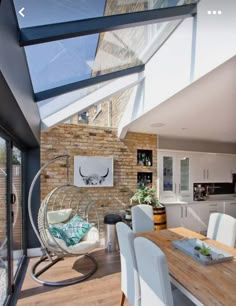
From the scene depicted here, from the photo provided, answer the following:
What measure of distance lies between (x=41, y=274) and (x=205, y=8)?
3.74m

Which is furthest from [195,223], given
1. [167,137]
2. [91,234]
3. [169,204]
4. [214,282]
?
Result: [214,282]

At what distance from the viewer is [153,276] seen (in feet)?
4.84

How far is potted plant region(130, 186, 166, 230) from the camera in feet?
13.9

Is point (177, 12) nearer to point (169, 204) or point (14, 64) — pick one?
point (14, 64)

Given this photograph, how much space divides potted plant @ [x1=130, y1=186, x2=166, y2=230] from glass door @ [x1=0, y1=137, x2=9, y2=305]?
8.41 feet

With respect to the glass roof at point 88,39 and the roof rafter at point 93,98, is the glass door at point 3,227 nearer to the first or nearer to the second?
the glass roof at point 88,39

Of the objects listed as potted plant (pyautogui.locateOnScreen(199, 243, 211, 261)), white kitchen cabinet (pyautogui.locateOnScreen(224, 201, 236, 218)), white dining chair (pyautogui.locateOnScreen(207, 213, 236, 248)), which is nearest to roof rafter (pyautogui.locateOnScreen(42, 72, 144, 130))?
white dining chair (pyautogui.locateOnScreen(207, 213, 236, 248))

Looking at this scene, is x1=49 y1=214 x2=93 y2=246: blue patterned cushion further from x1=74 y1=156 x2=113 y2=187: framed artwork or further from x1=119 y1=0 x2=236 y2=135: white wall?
x1=119 y1=0 x2=236 y2=135: white wall

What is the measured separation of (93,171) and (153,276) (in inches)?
120

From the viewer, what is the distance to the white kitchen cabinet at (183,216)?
16.1 ft

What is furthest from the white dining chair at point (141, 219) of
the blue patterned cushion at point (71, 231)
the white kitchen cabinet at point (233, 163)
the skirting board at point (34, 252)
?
the white kitchen cabinet at point (233, 163)

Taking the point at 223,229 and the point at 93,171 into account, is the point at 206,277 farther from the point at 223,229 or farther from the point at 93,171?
the point at 93,171

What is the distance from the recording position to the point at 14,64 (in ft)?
5.01

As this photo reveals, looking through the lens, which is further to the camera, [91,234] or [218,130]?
[218,130]
